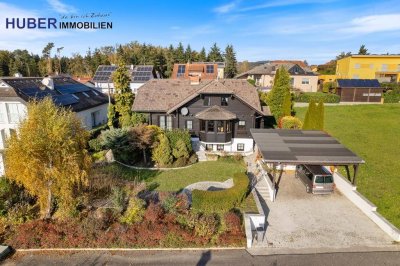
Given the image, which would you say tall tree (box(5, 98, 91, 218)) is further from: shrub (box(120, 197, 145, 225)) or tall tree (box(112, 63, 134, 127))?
tall tree (box(112, 63, 134, 127))

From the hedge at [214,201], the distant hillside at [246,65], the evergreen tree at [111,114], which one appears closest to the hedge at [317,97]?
the evergreen tree at [111,114]

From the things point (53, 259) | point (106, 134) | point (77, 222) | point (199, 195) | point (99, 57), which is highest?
point (99, 57)

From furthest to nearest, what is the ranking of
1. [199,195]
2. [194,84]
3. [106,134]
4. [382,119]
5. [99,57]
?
[99,57] < [382,119] < [194,84] < [106,134] < [199,195]

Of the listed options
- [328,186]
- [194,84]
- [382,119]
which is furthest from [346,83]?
[328,186]

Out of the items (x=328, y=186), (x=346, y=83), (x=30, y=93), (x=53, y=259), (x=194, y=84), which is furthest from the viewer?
(x=346, y=83)

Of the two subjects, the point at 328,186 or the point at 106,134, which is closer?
the point at 328,186

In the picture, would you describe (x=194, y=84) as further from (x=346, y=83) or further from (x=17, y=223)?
(x=346, y=83)

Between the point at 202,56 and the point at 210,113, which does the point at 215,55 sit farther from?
the point at 210,113
